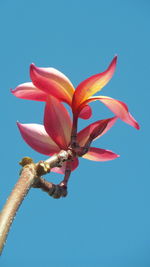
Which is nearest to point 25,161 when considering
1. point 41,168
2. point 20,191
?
point 41,168

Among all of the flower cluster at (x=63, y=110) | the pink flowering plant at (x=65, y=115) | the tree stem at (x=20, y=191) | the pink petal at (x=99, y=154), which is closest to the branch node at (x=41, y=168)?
the tree stem at (x=20, y=191)

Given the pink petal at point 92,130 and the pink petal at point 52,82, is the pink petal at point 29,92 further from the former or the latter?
the pink petal at point 92,130

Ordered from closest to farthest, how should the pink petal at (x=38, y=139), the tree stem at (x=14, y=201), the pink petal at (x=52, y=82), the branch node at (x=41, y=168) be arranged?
1. the tree stem at (x=14, y=201)
2. the branch node at (x=41, y=168)
3. the pink petal at (x=52, y=82)
4. the pink petal at (x=38, y=139)

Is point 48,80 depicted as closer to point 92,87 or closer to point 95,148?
point 92,87

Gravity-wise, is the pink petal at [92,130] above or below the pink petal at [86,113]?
below

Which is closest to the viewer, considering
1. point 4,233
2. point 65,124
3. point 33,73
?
point 4,233

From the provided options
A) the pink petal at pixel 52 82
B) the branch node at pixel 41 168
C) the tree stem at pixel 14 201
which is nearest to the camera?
the tree stem at pixel 14 201

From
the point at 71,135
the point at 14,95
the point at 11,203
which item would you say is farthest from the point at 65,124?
the point at 11,203
